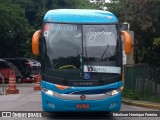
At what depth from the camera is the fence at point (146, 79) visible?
2000 centimetres

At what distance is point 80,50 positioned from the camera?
12.8 metres

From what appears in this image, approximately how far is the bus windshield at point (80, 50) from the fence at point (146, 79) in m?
7.52

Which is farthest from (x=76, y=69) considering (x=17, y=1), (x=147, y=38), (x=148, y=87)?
(x=17, y=1)

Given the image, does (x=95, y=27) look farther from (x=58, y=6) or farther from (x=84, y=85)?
(x=58, y=6)

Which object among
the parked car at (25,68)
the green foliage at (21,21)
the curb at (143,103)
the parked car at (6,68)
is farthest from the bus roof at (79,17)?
the green foliage at (21,21)

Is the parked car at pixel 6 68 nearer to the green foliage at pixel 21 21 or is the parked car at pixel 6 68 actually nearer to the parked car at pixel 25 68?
the parked car at pixel 25 68

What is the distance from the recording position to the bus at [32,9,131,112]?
1238 cm

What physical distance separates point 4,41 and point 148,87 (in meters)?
28.6

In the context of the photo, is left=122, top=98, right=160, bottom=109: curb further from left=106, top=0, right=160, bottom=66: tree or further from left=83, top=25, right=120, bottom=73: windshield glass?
left=83, top=25, right=120, bottom=73: windshield glass

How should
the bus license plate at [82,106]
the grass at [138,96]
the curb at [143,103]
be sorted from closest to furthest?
the bus license plate at [82,106] < the curb at [143,103] < the grass at [138,96]

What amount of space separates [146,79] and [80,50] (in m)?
8.28

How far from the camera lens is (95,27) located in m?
13.0

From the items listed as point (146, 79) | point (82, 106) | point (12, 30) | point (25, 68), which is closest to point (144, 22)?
point (146, 79)

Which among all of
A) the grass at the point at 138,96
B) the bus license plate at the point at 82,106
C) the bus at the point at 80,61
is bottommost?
the grass at the point at 138,96
